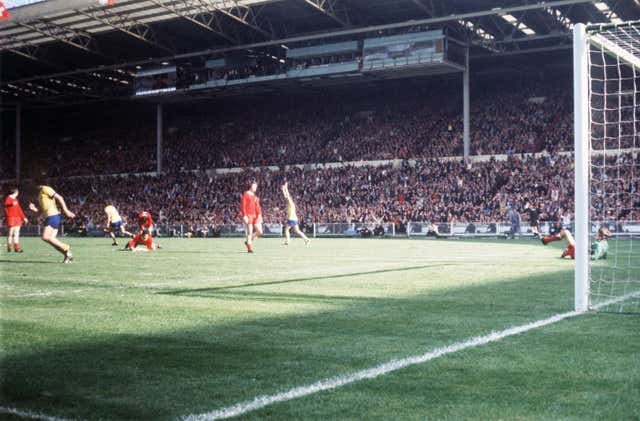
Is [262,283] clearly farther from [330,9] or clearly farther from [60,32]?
[60,32]

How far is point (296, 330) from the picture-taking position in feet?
20.2

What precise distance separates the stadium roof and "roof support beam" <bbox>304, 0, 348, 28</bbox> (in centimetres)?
8

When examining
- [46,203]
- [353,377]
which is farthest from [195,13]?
[353,377]

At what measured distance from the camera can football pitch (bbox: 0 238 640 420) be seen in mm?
3766

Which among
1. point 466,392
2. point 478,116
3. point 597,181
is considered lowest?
point 466,392

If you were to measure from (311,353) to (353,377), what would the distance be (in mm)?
811

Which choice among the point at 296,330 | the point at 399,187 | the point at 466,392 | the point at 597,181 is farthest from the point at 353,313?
the point at 399,187

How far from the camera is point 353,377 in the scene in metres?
4.39

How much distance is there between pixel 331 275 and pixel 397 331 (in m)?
5.66

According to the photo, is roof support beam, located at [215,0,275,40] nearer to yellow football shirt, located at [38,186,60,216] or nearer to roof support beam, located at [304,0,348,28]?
roof support beam, located at [304,0,348,28]

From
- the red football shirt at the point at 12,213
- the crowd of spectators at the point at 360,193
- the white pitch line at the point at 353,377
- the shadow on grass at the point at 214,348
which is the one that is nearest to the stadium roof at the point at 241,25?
the crowd of spectators at the point at 360,193

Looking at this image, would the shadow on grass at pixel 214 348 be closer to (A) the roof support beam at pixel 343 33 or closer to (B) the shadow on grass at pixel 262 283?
(B) the shadow on grass at pixel 262 283

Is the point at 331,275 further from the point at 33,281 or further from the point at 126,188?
the point at 126,188

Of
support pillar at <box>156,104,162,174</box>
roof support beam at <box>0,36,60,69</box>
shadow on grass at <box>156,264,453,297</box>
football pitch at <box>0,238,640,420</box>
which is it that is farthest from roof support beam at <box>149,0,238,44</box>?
football pitch at <box>0,238,640,420</box>
